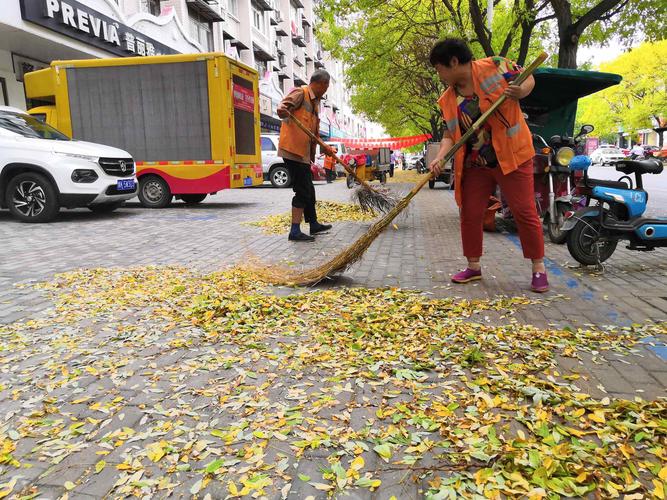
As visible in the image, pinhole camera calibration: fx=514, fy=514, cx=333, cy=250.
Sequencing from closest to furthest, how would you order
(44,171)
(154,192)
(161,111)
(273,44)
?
(44,171) → (161,111) → (154,192) → (273,44)

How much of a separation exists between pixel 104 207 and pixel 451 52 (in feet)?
29.6

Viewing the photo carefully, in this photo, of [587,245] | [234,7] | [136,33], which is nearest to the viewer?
[587,245]

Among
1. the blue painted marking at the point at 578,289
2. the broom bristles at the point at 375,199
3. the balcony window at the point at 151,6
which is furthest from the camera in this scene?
the balcony window at the point at 151,6

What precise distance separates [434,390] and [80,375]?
78.4 inches

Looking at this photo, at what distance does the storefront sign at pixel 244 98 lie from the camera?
1202cm

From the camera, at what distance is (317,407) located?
253cm

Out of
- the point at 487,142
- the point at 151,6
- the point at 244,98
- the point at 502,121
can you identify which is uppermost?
the point at 151,6

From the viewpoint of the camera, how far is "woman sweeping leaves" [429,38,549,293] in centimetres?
413

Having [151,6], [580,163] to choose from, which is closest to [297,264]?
[580,163]

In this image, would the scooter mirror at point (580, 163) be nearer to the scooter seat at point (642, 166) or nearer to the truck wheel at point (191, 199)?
the scooter seat at point (642, 166)

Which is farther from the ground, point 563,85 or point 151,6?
point 151,6

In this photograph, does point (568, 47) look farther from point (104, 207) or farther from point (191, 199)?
point (104, 207)

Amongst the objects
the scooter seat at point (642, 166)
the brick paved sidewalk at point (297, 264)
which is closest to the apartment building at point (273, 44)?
the brick paved sidewalk at point (297, 264)

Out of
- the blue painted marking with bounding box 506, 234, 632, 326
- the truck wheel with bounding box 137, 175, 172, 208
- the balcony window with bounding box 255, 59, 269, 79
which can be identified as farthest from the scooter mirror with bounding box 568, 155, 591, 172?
the balcony window with bounding box 255, 59, 269, 79
